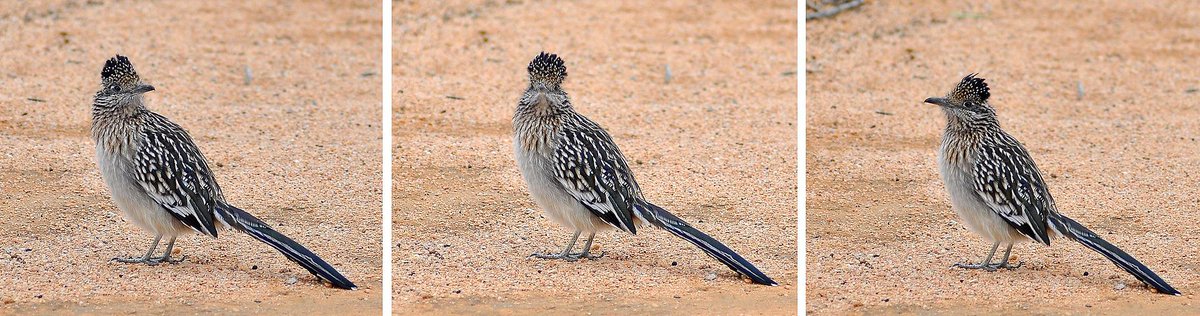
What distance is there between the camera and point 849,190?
6816mm

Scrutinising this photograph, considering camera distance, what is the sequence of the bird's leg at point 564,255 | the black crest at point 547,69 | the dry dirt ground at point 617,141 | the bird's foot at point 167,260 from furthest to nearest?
the bird's foot at point 167,260 → the bird's leg at point 564,255 → the dry dirt ground at point 617,141 → the black crest at point 547,69

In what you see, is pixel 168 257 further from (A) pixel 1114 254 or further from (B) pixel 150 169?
(A) pixel 1114 254

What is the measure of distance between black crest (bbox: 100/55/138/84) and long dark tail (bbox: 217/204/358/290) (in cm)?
59

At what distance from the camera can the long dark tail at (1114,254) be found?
5.52 m

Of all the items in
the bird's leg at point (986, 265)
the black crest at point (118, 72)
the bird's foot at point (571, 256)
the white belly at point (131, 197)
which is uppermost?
the black crest at point (118, 72)

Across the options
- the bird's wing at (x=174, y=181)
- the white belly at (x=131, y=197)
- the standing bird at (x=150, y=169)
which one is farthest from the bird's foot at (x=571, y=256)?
the white belly at (x=131, y=197)

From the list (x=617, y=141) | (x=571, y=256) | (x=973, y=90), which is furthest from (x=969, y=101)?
(x=617, y=141)

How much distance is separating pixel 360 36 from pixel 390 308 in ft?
16.0

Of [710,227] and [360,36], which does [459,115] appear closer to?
[710,227]

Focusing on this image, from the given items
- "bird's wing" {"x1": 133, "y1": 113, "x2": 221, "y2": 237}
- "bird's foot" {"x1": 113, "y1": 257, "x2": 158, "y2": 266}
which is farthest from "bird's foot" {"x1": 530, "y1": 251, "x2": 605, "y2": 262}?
"bird's foot" {"x1": 113, "y1": 257, "x2": 158, "y2": 266}

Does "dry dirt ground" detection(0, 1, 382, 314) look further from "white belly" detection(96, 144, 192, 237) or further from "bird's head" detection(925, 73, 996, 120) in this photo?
"bird's head" detection(925, 73, 996, 120)

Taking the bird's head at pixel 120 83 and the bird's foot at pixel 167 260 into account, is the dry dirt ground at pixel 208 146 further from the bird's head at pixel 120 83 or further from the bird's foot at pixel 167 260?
the bird's head at pixel 120 83

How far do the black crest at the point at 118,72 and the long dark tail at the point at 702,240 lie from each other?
1954 millimetres

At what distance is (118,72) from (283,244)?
0.93 m
